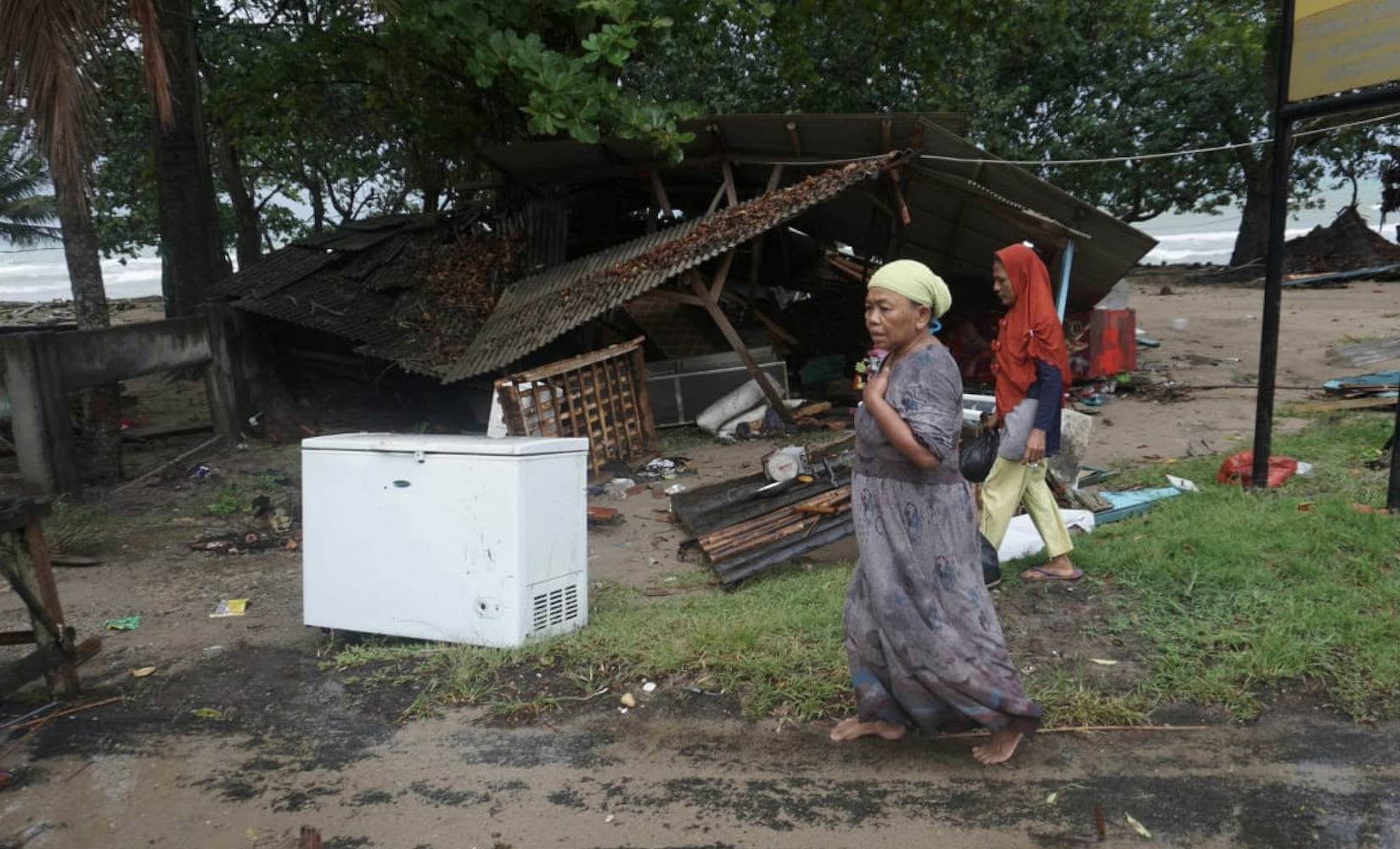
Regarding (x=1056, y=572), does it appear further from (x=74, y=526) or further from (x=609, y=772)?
(x=74, y=526)

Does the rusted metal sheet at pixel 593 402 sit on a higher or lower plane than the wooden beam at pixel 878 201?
lower

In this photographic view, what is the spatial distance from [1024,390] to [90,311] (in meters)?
9.84

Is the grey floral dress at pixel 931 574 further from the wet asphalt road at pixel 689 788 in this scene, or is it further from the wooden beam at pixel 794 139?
the wooden beam at pixel 794 139

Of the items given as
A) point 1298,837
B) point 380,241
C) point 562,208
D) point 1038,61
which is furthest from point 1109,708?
point 1038,61

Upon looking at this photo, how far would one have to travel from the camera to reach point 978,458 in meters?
4.38

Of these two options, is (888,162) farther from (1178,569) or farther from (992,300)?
(1178,569)

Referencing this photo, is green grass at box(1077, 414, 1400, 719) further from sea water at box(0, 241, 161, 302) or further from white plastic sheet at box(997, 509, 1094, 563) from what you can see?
sea water at box(0, 241, 161, 302)

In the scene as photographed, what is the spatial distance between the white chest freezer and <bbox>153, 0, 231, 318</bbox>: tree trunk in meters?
7.95

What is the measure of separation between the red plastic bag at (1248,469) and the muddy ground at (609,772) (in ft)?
8.16

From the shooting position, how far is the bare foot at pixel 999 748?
3.28 meters

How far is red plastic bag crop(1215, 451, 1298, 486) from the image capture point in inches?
248

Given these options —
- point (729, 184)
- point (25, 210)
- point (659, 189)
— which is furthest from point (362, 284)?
point (25, 210)

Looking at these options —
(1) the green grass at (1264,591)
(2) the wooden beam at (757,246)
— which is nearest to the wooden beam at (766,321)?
(2) the wooden beam at (757,246)

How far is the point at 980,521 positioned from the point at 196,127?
35.3ft
